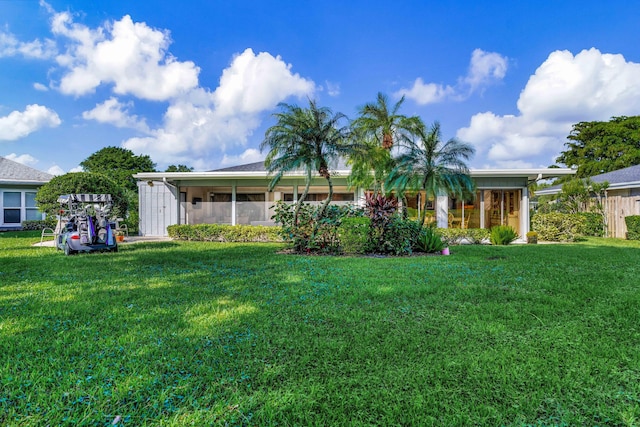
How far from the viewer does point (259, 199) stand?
14188 mm

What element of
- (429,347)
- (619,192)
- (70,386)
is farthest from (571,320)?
(619,192)

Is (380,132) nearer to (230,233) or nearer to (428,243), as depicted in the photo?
(428,243)

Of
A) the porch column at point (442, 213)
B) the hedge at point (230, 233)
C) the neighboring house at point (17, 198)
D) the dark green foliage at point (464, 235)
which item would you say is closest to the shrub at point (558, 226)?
the dark green foliage at point (464, 235)

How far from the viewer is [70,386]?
6.95ft

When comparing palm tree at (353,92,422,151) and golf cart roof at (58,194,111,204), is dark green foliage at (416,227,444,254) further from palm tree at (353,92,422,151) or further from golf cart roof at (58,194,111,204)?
golf cart roof at (58,194,111,204)

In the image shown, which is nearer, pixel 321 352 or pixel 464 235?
pixel 321 352

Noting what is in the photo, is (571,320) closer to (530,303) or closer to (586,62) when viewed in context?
(530,303)

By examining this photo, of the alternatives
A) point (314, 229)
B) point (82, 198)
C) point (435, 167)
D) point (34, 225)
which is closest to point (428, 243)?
point (435, 167)

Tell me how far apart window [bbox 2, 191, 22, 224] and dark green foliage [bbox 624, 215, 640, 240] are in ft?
93.8

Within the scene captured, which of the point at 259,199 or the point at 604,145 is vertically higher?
the point at 604,145

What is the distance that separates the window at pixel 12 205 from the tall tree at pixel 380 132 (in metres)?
18.1

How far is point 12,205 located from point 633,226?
28866 mm

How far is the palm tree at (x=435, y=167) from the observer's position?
34.3 ft

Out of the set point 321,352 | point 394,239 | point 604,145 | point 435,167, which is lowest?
point 321,352
